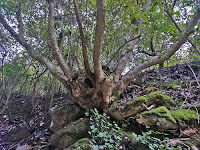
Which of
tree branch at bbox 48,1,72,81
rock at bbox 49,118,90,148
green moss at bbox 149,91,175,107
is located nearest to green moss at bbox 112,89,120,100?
green moss at bbox 149,91,175,107

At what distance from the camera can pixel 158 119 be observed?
2020mm

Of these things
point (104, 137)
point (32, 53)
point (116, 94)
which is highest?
point (32, 53)

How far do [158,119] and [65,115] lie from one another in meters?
2.18

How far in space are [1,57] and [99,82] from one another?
418 cm

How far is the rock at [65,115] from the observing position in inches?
121

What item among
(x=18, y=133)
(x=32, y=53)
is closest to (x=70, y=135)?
(x=32, y=53)

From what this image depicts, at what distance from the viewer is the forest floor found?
2.74 metres

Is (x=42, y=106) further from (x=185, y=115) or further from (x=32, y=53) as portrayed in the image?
(x=185, y=115)

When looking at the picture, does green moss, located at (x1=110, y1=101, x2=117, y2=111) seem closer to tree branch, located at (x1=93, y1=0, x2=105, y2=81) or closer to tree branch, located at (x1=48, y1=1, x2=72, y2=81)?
tree branch, located at (x1=93, y1=0, x2=105, y2=81)

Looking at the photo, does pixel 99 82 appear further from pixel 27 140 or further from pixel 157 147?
pixel 27 140

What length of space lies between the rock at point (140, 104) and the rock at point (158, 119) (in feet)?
0.54

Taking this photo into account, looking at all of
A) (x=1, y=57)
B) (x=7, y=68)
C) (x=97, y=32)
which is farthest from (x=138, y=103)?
(x=1, y=57)

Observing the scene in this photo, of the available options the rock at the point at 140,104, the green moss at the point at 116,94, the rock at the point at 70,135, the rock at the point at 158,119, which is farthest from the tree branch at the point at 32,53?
the rock at the point at 158,119

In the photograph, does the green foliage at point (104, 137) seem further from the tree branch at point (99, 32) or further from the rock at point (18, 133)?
the rock at point (18, 133)
